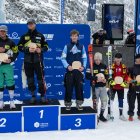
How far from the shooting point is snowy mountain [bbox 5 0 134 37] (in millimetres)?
34500

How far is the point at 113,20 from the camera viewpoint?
14.1 meters

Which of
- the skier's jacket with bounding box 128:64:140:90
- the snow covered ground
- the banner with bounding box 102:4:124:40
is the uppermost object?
the banner with bounding box 102:4:124:40

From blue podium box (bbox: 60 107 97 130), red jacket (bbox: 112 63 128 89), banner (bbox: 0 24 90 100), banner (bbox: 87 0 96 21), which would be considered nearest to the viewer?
blue podium box (bbox: 60 107 97 130)

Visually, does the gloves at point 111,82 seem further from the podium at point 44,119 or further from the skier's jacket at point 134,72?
the podium at point 44,119

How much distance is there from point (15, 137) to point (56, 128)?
2.76 feet

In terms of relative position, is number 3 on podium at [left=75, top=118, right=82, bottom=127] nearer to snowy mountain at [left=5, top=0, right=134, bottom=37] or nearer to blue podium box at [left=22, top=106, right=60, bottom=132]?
blue podium box at [left=22, top=106, right=60, bottom=132]

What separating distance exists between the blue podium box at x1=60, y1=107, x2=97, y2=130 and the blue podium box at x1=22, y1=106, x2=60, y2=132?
150 mm

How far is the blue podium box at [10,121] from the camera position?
6.58m

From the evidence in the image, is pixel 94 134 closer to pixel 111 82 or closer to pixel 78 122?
pixel 78 122

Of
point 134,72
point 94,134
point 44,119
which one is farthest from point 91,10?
point 94,134

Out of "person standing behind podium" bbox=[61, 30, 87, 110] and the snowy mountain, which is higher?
the snowy mountain

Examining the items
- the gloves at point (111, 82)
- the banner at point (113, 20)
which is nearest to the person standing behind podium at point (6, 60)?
the gloves at point (111, 82)

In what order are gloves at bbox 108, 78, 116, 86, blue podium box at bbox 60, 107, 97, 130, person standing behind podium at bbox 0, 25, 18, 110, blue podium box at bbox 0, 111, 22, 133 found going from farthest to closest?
gloves at bbox 108, 78, 116, 86 < blue podium box at bbox 60, 107, 97, 130 < person standing behind podium at bbox 0, 25, 18, 110 < blue podium box at bbox 0, 111, 22, 133

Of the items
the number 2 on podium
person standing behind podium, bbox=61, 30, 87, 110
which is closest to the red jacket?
person standing behind podium, bbox=61, 30, 87, 110
